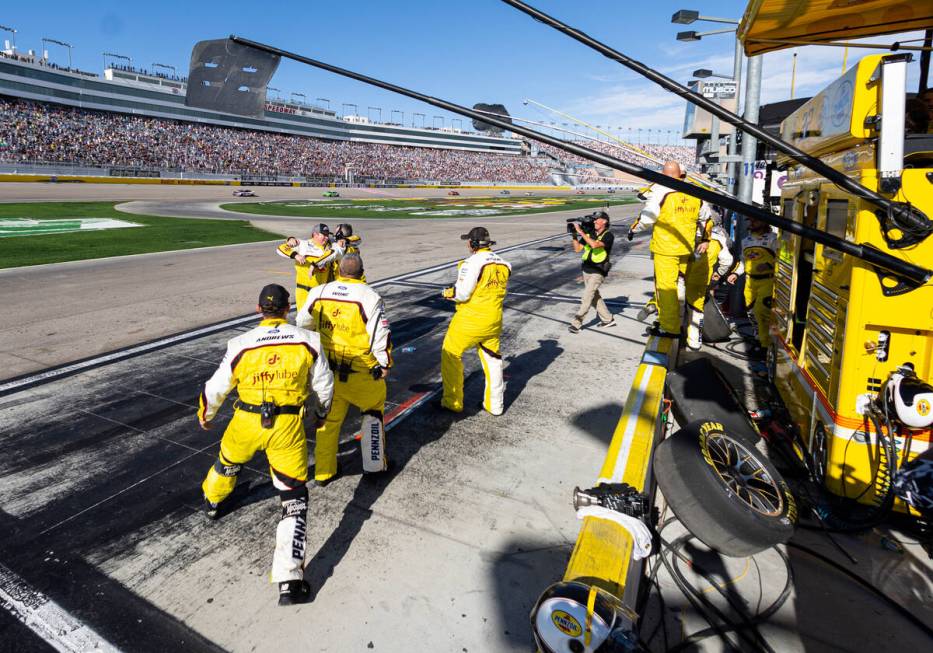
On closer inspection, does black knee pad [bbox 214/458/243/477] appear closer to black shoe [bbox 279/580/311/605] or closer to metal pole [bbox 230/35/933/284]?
black shoe [bbox 279/580/311/605]

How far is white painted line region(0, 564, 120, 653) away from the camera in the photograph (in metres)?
2.82

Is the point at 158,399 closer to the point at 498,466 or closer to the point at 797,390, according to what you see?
the point at 498,466

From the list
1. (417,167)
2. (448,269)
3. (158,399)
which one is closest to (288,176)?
(417,167)

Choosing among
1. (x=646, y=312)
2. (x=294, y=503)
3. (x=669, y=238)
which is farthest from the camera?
(x=646, y=312)

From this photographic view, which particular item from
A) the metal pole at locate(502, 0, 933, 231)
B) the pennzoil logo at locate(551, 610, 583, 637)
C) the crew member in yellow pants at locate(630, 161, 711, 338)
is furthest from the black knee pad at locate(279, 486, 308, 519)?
the crew member in yellow pants at locate(630, 161, 711, 338)

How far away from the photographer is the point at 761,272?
7.56 metres

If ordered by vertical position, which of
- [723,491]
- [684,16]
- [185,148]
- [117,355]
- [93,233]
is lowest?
[117,355]

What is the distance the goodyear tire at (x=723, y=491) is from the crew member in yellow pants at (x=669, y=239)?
3.56 meters

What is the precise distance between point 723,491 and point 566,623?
1290mm

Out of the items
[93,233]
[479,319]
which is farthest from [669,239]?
[93,233]

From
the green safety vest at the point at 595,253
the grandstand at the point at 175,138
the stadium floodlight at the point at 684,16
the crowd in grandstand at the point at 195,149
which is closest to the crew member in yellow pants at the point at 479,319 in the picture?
the green safety vest at the point at 595,253

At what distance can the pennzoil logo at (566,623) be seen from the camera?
2.14m

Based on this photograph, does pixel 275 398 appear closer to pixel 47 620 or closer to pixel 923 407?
pixel 47 620

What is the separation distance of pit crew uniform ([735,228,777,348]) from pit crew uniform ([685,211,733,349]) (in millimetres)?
392
